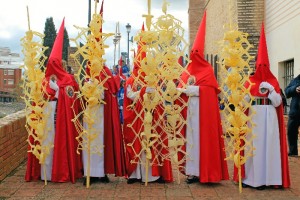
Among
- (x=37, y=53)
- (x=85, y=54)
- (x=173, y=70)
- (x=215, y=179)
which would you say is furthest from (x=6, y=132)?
(x=215, y=179)

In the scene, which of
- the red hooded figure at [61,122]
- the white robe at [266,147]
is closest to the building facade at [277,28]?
the white robe at [266,147]

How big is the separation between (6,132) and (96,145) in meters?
1.60

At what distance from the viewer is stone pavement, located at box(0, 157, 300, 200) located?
5.79 m

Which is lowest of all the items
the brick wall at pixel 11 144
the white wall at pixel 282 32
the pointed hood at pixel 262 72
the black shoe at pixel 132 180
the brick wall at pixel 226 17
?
the black shoe at pixel 132 180

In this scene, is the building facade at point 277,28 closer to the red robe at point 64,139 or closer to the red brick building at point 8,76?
the red robe at point 64,139

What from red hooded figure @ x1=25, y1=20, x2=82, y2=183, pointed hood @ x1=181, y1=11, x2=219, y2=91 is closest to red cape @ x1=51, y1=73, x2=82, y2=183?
red hooded figure @ x1=25, y1=20, x2=82, y2=183

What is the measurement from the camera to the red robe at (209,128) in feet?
20.6

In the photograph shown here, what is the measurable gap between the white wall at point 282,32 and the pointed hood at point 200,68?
4847 millimetres

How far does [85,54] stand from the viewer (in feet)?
20.1

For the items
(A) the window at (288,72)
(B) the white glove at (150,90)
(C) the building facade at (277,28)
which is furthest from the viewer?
(A) the window at (288,72)

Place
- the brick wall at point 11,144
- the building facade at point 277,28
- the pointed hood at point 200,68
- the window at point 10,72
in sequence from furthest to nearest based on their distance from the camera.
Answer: the window at point 10,72 → the building facade at point 277,28 → the brick wall at point 11,144 → the pointed hood at point 200,68

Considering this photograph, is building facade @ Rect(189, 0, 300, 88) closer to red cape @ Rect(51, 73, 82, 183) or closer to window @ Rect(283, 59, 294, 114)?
window @ Rect(283, 59, 294, 114)

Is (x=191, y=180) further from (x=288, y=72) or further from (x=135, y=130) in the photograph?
(x=288, y=72)

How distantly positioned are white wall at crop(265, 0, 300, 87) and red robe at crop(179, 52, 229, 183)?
4.89 m
